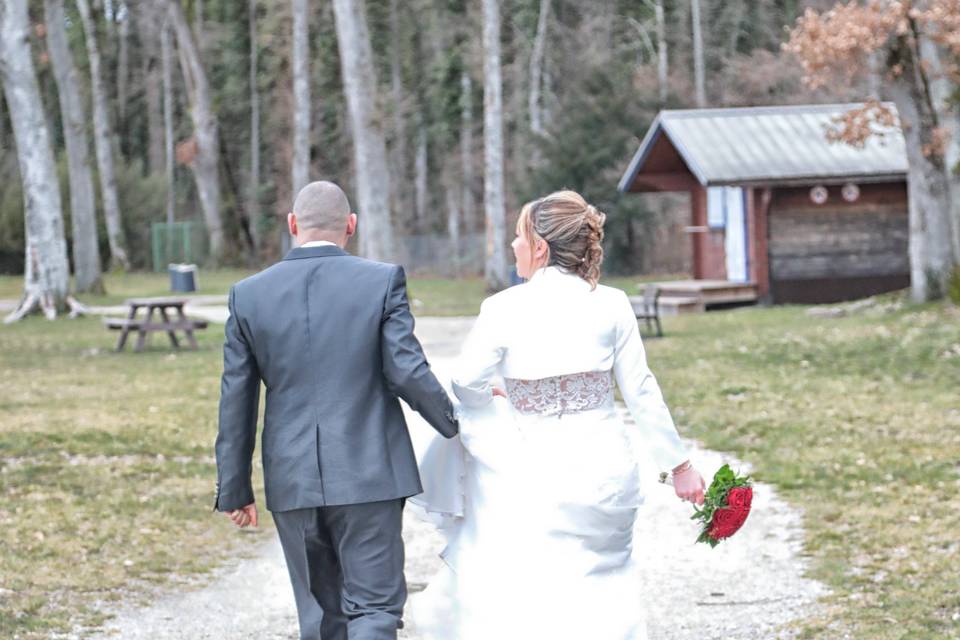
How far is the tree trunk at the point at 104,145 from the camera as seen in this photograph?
1886 inches

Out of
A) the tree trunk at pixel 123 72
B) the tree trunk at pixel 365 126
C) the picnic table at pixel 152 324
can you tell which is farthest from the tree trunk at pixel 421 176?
the picnic table at pixel 152 324

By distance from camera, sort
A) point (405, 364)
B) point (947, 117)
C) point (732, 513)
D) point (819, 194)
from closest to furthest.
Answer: point (405, 364) < point (732, 513) < point (947, 117) < point (819, 194)

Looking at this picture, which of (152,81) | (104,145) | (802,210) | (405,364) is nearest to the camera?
(405,364)

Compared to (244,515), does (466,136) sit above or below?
above

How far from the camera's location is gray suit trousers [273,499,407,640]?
→ 4.92 m

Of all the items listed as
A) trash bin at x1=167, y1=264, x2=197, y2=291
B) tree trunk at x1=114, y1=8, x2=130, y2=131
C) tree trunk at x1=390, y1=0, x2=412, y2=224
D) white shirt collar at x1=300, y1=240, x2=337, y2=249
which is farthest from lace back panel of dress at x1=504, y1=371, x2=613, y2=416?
tree trunk at x1=114, y1=8, x2=130, y2=131

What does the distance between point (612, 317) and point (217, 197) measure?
51.1 m

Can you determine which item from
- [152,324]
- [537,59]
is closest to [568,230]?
[152,324]

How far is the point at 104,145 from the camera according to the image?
159ft

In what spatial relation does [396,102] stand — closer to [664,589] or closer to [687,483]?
[664,589]

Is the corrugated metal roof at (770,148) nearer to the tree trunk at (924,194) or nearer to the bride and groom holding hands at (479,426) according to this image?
the tree trunk at (924,194)

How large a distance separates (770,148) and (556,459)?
1036 inches

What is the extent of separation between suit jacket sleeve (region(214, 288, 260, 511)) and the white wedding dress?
0.69m

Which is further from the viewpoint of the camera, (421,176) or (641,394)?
(421,176)
